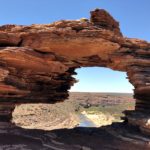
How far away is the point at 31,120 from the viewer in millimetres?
64688

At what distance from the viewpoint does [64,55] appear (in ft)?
86.4

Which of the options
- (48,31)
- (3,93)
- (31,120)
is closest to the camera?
(48,31)

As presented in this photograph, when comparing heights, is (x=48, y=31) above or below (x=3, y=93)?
above

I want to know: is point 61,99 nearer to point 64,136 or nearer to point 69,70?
point 69,70

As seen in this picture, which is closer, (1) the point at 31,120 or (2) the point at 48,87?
(2) the point at 48,87

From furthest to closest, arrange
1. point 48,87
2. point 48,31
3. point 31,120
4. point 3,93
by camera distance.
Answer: point 31,120 → point 48,87 → point 3,93 → point 48,31

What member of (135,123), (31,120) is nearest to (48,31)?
(135,123)

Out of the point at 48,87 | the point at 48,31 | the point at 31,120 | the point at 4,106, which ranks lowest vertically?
the point at 31,120

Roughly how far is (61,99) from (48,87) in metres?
2.52

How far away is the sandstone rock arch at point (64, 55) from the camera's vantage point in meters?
23.9

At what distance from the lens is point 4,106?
26.5 m

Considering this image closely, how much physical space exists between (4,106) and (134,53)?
467 inches

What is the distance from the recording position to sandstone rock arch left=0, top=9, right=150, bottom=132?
2392 cm

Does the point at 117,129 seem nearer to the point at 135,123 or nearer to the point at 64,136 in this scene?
the point at 135,123
